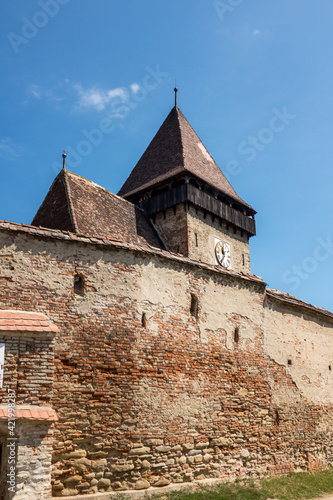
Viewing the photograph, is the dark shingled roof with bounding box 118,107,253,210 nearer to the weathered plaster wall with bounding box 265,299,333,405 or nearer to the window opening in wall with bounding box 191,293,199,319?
the weathered plaster wall with bounding box 265,299,333,405

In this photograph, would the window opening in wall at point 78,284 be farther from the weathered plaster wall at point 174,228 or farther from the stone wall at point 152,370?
the weathered plaster wall at point 174,228

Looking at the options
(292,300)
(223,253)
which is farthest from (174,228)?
(292,300)

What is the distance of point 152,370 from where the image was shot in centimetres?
987

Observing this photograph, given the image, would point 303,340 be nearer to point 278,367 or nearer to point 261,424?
point 278,367

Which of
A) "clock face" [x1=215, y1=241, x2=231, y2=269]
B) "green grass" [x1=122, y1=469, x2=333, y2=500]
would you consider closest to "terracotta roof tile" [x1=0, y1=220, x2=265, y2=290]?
"green grass" [x1=122, y1=469, x2=333, y2=500]

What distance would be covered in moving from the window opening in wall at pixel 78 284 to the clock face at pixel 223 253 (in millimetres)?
11947

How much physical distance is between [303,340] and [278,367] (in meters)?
1.68

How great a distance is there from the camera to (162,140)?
944 inches

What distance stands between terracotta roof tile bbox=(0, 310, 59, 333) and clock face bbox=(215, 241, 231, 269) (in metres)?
13.2

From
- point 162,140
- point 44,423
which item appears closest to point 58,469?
point 44,423

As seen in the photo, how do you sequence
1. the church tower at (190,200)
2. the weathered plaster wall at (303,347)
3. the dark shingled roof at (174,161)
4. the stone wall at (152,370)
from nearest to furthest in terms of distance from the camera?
the stone wall at (152,370)
the weathered plaster wall at (303,347)
the church tower at (190,200)
the dark shingled roof at (174,161)

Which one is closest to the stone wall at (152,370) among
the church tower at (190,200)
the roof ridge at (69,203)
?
the roof ridge at (69,203)

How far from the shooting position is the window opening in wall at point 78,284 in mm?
9391

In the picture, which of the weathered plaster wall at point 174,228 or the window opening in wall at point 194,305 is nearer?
the window opening in wall at point 194,305
